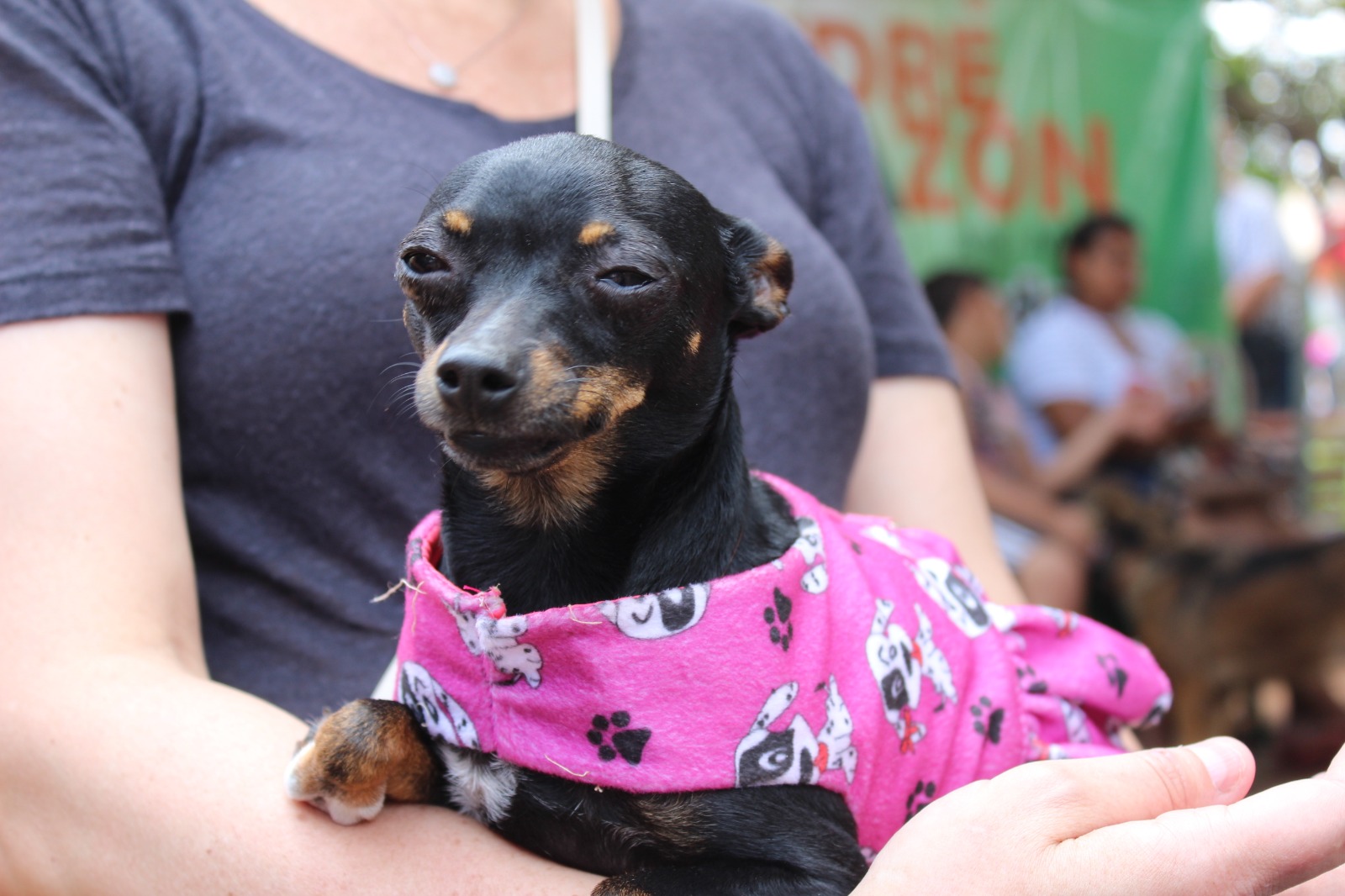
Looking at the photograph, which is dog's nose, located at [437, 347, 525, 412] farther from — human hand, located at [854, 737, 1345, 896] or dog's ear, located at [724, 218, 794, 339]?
human hand, located at [854, 737, 1345, 896]

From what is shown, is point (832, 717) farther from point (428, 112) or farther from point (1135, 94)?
point (1135, 94)

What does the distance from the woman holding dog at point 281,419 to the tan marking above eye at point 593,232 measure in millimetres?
336

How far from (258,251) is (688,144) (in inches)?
23.8

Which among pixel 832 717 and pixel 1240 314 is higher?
pixel 832 717

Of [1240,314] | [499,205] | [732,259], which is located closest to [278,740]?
[499,205]

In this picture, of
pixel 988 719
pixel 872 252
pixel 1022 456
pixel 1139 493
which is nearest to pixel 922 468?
pixel 872 252

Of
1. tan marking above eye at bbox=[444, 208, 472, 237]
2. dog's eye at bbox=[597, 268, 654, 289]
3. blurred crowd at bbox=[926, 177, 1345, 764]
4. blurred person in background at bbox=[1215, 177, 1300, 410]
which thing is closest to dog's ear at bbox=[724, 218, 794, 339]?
dog's eye at bbox=[597, 268, 654, 289]

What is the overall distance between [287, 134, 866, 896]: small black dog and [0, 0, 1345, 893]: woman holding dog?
0.07m

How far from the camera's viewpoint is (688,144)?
5.08 feet

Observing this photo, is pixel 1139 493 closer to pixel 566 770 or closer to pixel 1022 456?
pixel 1022 456

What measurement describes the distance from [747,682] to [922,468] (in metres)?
0.70

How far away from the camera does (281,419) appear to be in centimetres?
130

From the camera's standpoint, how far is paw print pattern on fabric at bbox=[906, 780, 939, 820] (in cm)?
118

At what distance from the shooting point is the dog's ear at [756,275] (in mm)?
1253
